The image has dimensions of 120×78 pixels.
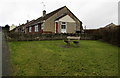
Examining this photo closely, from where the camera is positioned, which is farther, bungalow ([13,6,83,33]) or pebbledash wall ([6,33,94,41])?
bungalow ([13,6,83,33])

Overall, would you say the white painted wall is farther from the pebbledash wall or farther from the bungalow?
the pebbledash wall

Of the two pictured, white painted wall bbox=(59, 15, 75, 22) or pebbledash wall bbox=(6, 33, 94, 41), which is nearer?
pebbledash wall bbox=(6, 33, 94, 41)

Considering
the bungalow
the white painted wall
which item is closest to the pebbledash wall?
the bungalow

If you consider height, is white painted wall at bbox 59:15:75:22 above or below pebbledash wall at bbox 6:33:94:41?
above

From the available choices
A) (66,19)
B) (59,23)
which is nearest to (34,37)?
(59,23)

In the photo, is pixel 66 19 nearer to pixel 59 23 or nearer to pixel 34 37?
pixel 59 23

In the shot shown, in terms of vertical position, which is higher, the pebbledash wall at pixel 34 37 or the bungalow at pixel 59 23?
the bungalow at pixel 59 23

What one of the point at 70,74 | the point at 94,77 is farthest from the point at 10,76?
the point at 94,77

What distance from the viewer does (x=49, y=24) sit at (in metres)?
28.7

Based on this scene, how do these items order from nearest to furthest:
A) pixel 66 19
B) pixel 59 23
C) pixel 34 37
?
pixel 34 37, pixel 59 23, pixel 66 19

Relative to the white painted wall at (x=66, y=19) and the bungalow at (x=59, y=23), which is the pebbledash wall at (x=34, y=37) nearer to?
the bungalow at (x=59, y=23)

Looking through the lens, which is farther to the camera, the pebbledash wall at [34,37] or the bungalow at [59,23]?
the bungalow at [59,23]

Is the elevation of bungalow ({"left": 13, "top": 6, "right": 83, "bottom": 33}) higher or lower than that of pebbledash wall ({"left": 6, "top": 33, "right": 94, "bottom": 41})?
higher

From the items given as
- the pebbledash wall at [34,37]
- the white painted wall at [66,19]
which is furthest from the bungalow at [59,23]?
the pebbledash wall at [34,37]
